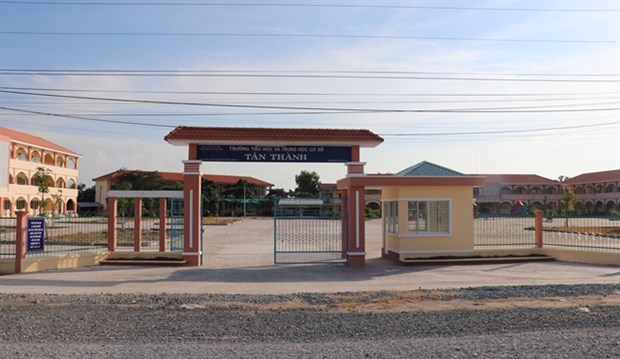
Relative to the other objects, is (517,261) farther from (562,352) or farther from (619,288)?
(562,352)

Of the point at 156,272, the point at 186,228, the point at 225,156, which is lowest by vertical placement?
the point at 156,272

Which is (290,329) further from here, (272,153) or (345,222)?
(345,222)

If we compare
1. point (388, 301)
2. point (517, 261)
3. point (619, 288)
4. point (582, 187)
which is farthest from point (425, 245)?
point (582, 187)

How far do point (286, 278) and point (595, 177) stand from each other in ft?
254

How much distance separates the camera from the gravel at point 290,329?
7238mm

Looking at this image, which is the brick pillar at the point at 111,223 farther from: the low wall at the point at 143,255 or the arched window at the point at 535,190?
the arched window at the point at 535,190

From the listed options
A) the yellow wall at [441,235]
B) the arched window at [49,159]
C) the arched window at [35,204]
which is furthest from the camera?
the arched window at [49,159]

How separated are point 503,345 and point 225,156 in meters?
12.8

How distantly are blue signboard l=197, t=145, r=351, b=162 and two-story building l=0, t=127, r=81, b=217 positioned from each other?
38.8m

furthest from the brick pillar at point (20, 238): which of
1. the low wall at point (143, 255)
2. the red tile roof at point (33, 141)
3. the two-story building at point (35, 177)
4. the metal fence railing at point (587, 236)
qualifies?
the red tile roof at point (33, 141)

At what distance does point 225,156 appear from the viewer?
18625 millimetres

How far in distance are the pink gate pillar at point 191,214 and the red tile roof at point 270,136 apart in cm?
89

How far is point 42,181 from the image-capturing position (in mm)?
52781

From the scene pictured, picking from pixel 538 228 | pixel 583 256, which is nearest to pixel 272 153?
pixel 538 228
